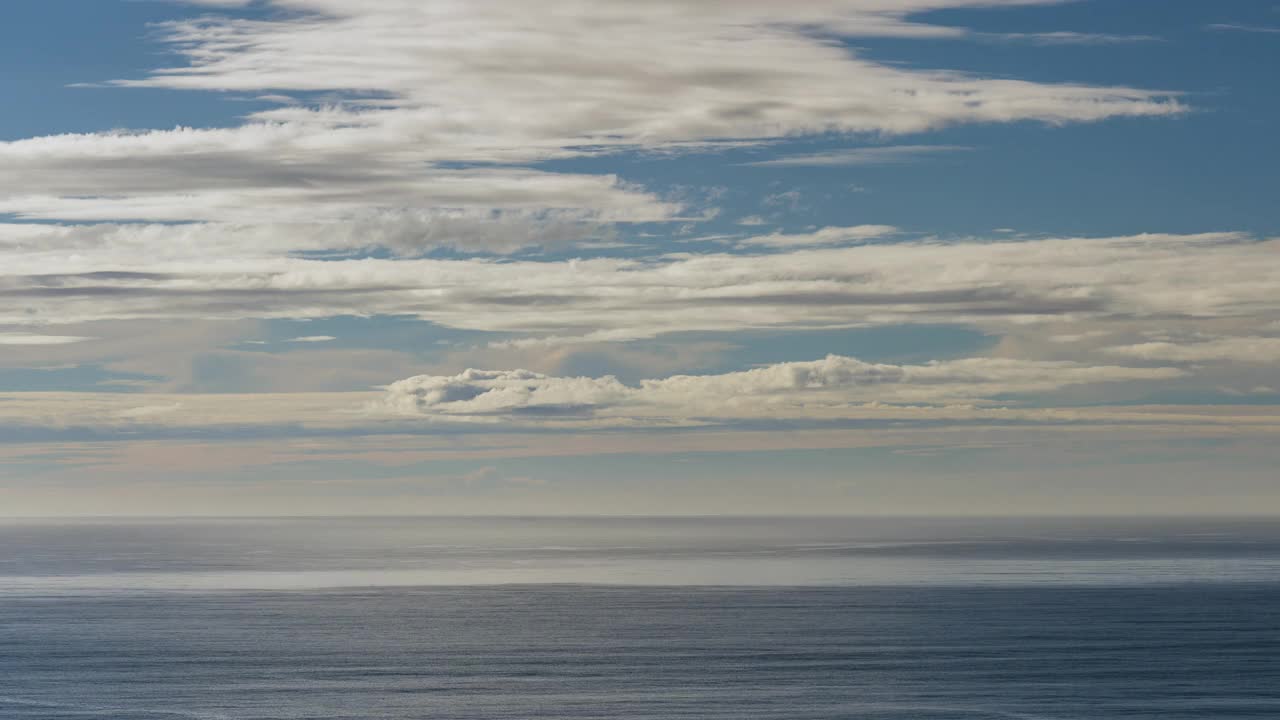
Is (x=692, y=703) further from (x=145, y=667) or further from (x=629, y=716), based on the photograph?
(x=145, y=667)

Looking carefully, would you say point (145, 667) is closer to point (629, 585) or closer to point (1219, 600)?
point (629, 585)

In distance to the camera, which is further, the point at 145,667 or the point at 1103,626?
the point at 1103,626

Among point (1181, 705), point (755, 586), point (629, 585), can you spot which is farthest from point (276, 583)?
point (1181, 705)

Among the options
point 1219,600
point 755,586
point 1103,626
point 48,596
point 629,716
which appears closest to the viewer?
point 629,716

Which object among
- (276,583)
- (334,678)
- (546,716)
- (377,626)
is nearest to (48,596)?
(276,583)

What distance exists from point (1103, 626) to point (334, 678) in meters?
64.6

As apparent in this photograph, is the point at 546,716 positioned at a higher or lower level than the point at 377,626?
higher

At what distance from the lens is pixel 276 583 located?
196750 millimetres

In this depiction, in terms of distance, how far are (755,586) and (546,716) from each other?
107 m

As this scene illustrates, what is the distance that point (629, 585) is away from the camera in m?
189

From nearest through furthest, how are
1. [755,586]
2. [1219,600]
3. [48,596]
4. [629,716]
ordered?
1. [629,716]
2. [1219,600]
3. [48,596]
4. [755,586]

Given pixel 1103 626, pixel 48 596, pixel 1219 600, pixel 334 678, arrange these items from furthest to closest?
pixel 48 596
pixel 1219 600
pixel 1103 626
pixel 334 678

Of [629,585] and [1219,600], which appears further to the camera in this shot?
[629,585]

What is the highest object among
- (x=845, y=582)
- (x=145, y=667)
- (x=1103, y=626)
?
(x=145, y=667)
